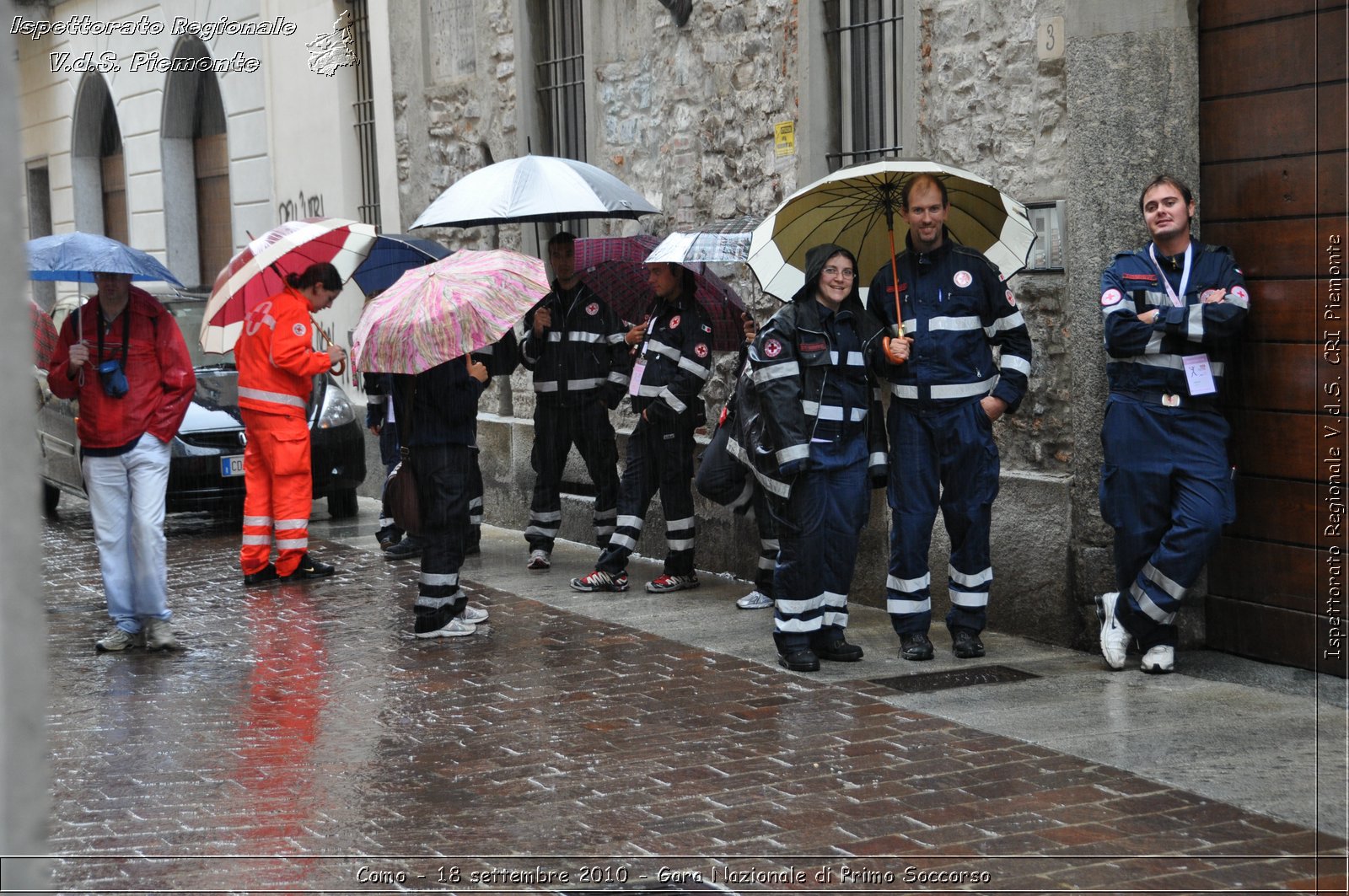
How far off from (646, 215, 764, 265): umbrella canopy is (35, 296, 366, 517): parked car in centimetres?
448

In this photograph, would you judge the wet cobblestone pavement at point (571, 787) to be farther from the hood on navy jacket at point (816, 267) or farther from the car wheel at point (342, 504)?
the car wheel at point (342, 504)

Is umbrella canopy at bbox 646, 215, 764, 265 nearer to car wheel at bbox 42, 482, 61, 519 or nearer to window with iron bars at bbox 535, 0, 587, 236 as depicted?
window with iron bars at bbox 535, 0, 587, 236

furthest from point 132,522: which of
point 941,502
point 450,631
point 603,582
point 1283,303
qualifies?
point 1283,303

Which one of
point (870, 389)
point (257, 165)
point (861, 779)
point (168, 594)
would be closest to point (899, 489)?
point (870, 389)

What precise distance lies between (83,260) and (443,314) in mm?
1961

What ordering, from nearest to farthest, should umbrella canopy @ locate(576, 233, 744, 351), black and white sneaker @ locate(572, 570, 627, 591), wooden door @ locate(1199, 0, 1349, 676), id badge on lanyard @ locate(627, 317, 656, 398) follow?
wooden door @ locate(1199, 0, 1349, 676)
id badge on lanyard @ locate(627, 317, 656, 398)
black and white sneaker @ locate(572, 570, 627, 591)
umbrella canopy @ locate(576, 233, 744, 351)

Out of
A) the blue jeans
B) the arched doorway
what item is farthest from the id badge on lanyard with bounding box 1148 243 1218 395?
the arched doorway

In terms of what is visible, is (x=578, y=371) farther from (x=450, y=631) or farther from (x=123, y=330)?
(x=123, y=330)

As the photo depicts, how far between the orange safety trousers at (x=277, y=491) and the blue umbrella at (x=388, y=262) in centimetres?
115

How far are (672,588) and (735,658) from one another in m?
1.87

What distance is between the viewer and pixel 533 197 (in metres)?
9.15

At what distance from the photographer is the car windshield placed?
1312 centimetres

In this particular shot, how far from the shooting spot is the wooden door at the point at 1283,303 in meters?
6.53

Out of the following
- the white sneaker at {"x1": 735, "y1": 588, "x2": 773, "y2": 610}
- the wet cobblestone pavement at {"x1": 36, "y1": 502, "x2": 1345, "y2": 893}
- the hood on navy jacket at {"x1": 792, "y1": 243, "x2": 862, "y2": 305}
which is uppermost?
the hood on navy jacket at {"x1": 792, "y1": 243, "x2": 862, "y2": 305}
